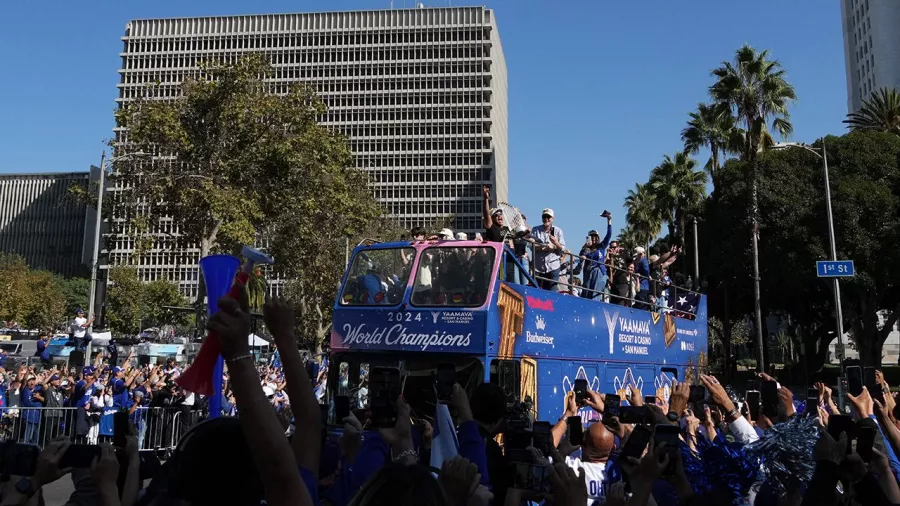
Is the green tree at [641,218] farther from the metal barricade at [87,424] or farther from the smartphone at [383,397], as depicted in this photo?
the smartphone at [383,397]

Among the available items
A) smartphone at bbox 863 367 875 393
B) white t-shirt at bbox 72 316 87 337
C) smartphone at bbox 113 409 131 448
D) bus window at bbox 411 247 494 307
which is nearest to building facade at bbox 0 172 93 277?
white t-shirt at bbox 72 316 87 337

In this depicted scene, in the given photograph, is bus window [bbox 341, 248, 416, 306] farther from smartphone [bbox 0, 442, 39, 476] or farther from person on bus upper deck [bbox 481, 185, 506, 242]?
smartphone [bbox 0, 442, 39, 476]

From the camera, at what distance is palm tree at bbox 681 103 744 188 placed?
1277 inches

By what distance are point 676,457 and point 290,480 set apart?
4.37 ft

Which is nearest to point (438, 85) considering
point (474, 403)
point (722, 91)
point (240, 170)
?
point (722, 91)

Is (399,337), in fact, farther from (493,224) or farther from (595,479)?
(595,479)

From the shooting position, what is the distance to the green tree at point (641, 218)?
164 ft

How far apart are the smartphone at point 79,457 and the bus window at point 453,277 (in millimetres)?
7275

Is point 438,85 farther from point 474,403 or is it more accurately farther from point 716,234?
point 474,403

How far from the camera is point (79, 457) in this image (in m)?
2.36

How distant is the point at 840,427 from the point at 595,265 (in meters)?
10.2

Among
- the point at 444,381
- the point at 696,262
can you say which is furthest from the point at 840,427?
the point at 696,262

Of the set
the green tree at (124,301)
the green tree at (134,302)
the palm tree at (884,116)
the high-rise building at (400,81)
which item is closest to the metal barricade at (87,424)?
the palm tree at (884,116)

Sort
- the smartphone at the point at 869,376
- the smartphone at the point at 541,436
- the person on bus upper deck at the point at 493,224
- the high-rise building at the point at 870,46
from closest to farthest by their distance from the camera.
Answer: the smartphone at the point at 541,436 < the smartphone at the point at 869,376 < the person on bus upper deck at the point at 493,224 < the high-rise building at the point at 870,46
